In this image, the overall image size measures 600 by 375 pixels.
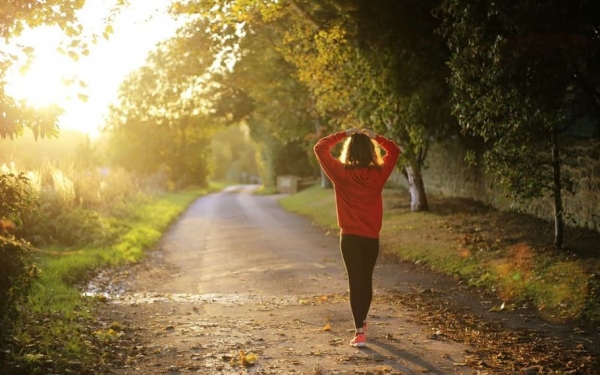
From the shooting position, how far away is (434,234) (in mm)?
17266

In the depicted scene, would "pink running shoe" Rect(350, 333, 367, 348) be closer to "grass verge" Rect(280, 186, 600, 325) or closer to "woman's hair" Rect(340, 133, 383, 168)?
"woman's hair" Rect(340, 133, 383, 168)

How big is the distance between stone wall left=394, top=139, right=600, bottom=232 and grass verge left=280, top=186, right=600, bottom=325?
0.97ft

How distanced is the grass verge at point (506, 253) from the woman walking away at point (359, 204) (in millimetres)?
3040

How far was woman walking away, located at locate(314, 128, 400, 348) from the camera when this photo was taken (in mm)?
7312

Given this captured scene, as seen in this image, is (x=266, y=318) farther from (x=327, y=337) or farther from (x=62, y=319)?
(x=62, y=319)

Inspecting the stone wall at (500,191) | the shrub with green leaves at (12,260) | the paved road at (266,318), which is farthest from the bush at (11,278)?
the stone wall at (500,191)

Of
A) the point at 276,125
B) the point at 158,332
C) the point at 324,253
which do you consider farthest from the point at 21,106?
the point at 276,125

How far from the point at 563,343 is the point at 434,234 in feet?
31.6

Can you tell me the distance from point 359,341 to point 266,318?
2.06m

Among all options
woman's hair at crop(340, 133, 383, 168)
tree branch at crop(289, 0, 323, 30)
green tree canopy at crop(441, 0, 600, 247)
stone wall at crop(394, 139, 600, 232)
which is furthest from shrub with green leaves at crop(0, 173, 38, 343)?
tree branch at crop(289, 0, 323, 30)

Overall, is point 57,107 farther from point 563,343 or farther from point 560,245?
point 560,245

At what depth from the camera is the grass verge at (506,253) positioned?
974cm

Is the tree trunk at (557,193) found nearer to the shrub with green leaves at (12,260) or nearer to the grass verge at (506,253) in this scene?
the grass verge at (506,253)

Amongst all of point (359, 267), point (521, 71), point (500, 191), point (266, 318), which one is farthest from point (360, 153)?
point (500, 191)
